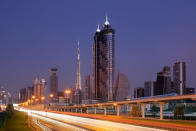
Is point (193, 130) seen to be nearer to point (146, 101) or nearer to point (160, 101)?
point (160, 101)

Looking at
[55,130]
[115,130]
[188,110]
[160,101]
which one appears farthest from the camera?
[188,110]

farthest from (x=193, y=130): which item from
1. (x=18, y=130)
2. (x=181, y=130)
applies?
(x=18, y=130)

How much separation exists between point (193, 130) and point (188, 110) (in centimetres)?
12618

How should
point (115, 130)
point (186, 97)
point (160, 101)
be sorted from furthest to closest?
point (160, 101) → point (186, 97) → point (115, 130)

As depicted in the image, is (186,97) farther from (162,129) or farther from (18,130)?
(18,130)

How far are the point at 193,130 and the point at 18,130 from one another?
97.1ft

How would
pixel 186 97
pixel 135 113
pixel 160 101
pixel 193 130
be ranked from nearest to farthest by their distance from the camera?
pixel 193 130 < pixel 186 97 < pixel 160 101 < pixel 135 113

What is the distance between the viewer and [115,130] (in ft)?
143

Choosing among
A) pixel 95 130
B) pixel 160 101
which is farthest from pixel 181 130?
pixel 160 101

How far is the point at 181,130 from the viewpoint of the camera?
1612 inches

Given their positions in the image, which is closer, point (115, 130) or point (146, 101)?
point (115, 130)

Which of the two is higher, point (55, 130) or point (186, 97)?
point (186, 97)

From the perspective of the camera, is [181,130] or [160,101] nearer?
[181,130]

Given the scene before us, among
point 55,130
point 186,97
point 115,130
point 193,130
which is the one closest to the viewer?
point 193,130
